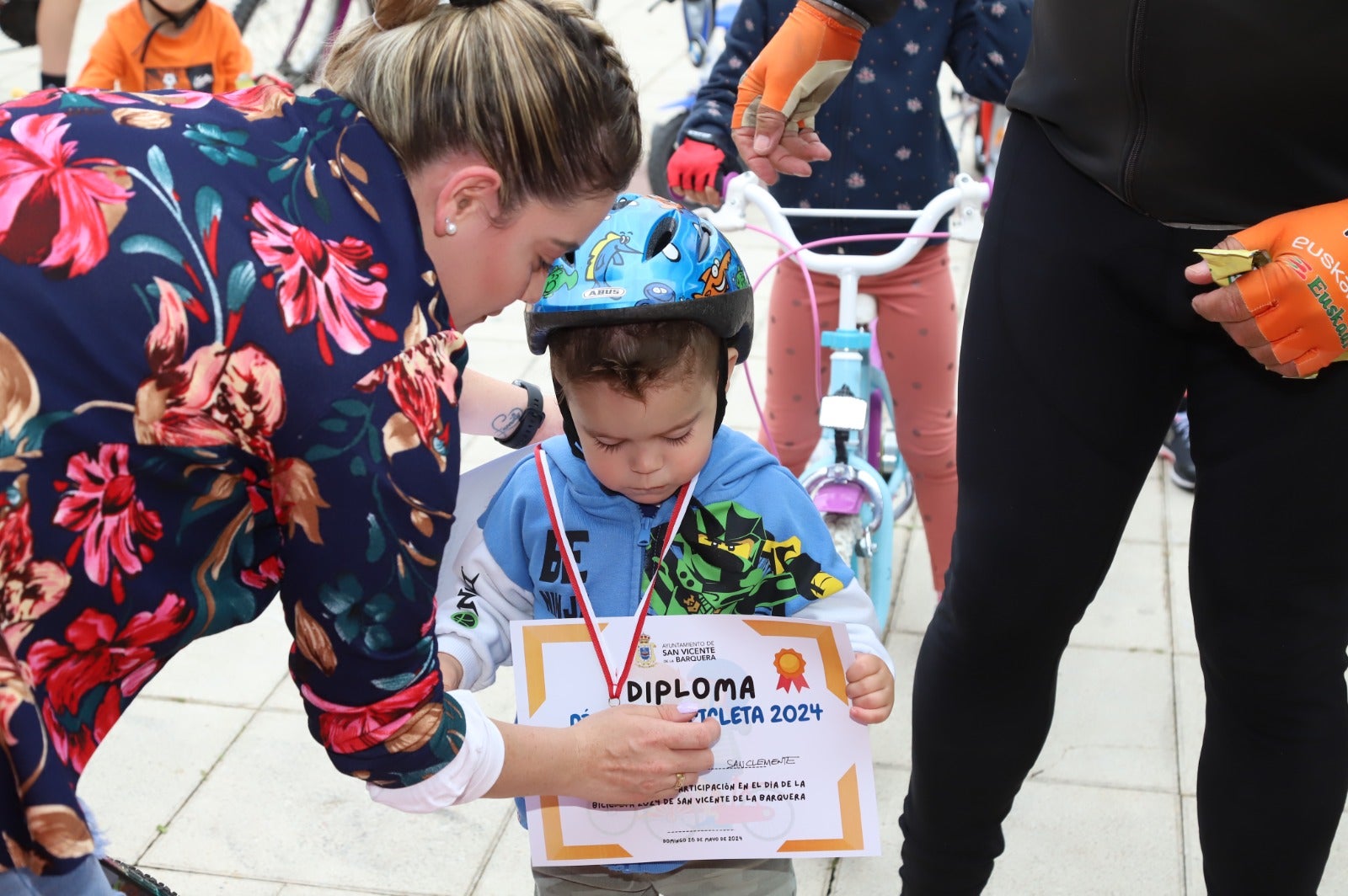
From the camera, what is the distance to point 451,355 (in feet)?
4.66

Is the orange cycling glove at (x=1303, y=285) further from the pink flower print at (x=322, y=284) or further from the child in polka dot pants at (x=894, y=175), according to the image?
the child in polka dot pants at (x=894, y=175)

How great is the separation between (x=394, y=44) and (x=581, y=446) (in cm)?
70

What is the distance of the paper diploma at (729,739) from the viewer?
1888 mm

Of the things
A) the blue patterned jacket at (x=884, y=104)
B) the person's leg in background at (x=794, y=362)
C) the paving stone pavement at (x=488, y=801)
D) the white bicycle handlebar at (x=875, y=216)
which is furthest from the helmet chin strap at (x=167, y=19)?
the white bicycle handlebar at (x=875, y=216)

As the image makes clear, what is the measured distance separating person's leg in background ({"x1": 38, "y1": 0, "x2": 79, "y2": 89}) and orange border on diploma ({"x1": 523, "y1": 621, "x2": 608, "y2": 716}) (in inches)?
159

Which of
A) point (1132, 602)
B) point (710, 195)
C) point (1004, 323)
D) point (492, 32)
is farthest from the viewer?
point (1132, 602)

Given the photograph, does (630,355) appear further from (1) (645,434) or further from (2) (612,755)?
(2) (612,755)

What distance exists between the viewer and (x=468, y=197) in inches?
56.0

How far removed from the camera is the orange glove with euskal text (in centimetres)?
158

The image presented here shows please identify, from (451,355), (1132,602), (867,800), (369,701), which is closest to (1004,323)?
(867,800)

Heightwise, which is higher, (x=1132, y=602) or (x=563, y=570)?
(x=563, y=570)

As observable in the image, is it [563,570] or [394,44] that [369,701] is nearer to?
[563,570]

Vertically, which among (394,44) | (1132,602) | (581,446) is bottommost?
(1132,602)

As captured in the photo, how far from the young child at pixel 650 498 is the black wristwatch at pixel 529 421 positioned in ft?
0.58
